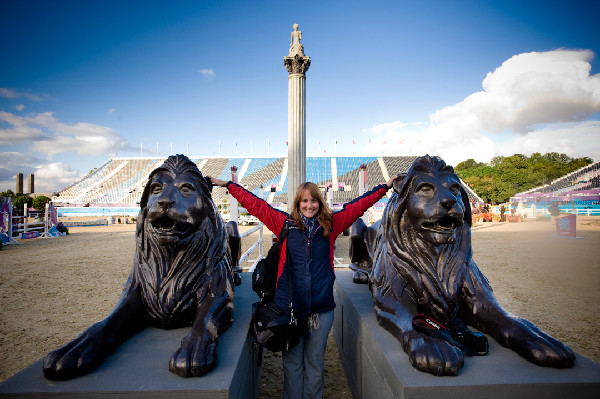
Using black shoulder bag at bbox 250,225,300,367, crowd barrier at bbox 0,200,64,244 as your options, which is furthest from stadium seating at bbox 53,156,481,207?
black shoulder bag at bbox 250,225,300,367

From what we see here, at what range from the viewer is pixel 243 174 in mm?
37812

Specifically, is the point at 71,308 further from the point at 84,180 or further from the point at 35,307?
the point at 84,180

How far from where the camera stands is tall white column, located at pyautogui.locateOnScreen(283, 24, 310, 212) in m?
11.6

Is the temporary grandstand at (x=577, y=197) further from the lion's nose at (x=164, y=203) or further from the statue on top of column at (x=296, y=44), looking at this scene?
the lion's nose at (x=164, y=203)

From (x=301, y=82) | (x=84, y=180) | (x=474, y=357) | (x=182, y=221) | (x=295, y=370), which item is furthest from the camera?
(x=84, y=180)

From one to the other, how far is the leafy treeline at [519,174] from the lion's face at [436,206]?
41.1 meters

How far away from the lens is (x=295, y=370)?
2062mm

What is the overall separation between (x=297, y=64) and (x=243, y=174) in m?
27.0

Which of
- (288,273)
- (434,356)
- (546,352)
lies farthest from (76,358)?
(546,352)

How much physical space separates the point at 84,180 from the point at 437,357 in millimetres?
47807

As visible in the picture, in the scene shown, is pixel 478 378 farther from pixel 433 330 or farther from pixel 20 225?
pixel 20 225

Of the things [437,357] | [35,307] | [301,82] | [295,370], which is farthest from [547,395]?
[301,82]

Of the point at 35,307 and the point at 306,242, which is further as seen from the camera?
the point at 35,307

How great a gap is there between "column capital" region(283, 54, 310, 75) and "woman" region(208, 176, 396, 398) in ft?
35.0
